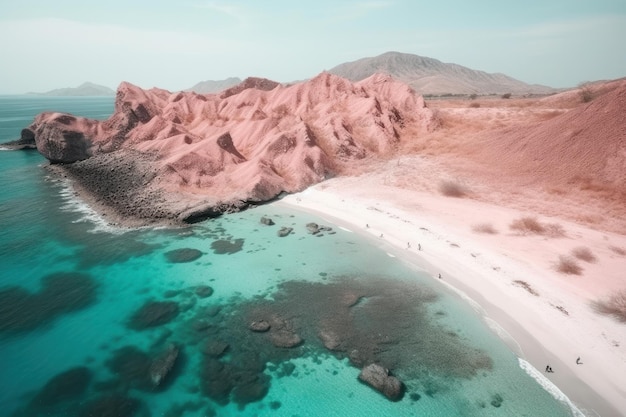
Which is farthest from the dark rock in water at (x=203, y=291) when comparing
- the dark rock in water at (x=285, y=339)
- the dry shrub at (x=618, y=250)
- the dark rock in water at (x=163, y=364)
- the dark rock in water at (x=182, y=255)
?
the dry shrub at (x=618, y=250)

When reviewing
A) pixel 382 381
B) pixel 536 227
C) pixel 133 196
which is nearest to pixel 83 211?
pixel 133 196

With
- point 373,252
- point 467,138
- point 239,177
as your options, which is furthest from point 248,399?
point 467,138

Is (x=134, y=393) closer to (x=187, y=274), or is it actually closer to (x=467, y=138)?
(x=187, y=274)

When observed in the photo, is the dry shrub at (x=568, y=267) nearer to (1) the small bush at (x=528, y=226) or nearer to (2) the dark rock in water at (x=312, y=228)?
(1) the small bush at (x=528, y=226)

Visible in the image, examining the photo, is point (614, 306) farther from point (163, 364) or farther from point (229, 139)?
point (229, 139)

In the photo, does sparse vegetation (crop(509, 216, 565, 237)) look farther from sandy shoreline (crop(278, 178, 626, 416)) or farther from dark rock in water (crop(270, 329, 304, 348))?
dark rock in water (crop(270, 329, 304, 348))

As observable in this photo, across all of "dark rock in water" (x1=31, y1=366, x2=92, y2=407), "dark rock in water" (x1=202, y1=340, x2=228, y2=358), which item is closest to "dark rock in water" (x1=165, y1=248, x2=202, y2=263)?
"dark rock in water" (x1=202, y1=340, x2=228, y2=358)
